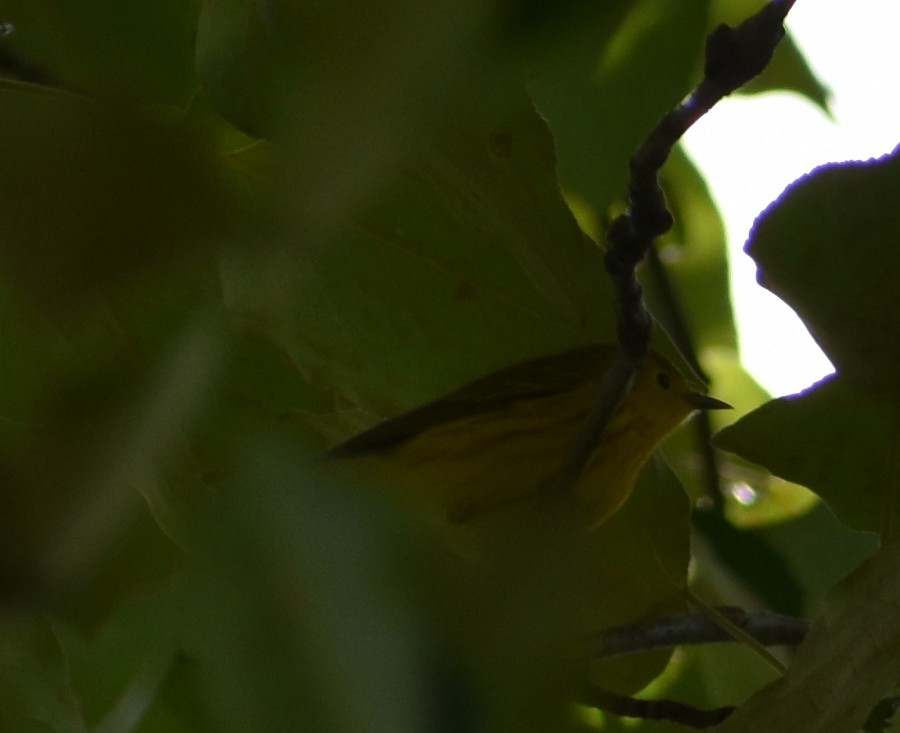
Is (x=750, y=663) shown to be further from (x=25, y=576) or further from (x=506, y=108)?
(x=25, y=576)

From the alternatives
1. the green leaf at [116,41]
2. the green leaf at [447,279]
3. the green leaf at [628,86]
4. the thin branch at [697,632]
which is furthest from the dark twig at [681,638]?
the green leaf at [116,41]

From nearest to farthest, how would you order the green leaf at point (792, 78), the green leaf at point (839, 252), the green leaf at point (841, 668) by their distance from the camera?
the green leaf at point (841, 668)
the green leaf at point (839, 252)
the green leaf at point (792, 78)

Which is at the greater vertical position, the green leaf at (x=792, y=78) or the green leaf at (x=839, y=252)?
the green leaf at (x=792, y=78)

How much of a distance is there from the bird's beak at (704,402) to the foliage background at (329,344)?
0.31 m

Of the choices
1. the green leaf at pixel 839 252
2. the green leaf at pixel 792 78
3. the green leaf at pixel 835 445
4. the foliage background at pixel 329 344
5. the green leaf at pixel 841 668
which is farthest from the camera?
the green leaf at pixel 792 78

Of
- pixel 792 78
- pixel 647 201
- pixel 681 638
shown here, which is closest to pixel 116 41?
pixel 647 201

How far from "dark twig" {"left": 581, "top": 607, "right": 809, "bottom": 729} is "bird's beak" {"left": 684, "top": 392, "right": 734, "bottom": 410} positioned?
1.66ft

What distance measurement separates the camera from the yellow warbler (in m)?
1.26

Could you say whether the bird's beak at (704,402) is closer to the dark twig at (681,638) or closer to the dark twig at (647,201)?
the dark twig at (681,638)

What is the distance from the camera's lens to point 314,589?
0.42 m

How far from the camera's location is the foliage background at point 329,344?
433 millimetres

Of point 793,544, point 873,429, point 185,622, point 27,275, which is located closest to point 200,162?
point 27,275

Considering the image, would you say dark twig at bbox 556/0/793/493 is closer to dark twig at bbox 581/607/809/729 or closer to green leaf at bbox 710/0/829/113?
dark twig at bbox 581/607/809/729

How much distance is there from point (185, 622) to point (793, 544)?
32.6 inches
